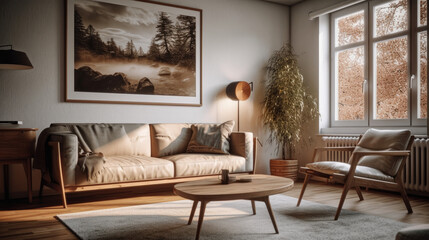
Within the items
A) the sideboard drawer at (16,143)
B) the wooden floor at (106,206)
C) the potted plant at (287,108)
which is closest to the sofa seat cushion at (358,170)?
the wooden floor at (106,206)

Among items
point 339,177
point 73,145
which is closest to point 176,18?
point 73,145

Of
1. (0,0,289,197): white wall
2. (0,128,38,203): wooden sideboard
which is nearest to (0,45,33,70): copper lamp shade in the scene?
(0,0,289,197): white wall

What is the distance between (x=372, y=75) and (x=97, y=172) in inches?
137

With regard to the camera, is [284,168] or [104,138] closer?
[104,138]

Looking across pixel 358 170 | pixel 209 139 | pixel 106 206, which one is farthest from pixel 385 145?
pixel 106 206

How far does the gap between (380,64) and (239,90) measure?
180 centimetres

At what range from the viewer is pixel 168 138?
4.09 metres

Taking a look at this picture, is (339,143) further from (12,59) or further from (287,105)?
(12,59)

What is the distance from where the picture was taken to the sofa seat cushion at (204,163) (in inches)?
141

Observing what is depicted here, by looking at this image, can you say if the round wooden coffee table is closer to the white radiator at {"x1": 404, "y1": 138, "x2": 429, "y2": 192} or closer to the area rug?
the area rug

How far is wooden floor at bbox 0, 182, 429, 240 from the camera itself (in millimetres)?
2506

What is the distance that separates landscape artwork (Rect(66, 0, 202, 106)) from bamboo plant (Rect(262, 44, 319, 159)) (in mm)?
1076

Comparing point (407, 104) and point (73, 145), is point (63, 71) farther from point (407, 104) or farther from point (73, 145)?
point (407, 104)

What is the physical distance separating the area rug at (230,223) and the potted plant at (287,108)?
1.57m
